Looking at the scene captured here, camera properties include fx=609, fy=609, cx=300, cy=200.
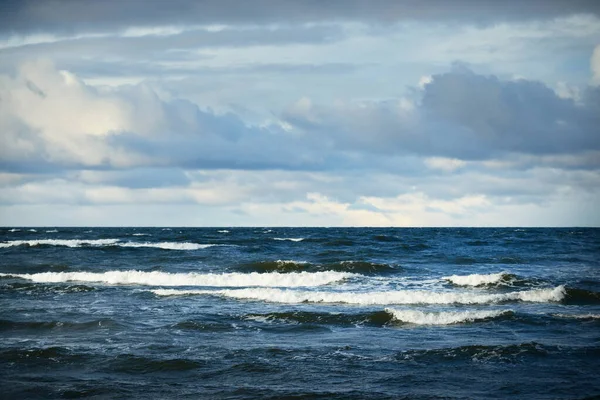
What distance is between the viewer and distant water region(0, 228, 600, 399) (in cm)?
1215

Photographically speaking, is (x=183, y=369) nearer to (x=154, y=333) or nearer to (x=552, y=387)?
(x=154, y=333)

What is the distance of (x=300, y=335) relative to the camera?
17.3m

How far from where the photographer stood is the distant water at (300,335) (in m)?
12.1

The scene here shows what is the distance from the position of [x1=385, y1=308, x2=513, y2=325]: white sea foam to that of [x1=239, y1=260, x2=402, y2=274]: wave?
14.5 meters

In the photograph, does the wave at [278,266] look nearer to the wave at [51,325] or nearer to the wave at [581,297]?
the wave at [581,297]

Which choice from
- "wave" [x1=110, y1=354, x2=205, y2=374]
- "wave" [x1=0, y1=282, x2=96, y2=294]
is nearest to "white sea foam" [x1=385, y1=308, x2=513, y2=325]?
"wave" [x1=110, y1=354, x2=205, y2=374]

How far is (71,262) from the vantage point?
38250mm

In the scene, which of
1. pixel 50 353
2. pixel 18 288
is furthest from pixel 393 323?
pixel 18 288

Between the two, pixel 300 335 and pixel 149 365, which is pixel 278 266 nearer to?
pixel 300 335

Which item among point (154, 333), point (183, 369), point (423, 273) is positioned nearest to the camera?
point (183, 369)

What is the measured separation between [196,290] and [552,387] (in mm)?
17713

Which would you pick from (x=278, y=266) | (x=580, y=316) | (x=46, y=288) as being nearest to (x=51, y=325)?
(x=46, y=288)

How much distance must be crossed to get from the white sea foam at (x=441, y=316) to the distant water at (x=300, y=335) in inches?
2.1

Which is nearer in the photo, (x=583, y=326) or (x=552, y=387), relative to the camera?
(x=552, y=387)
